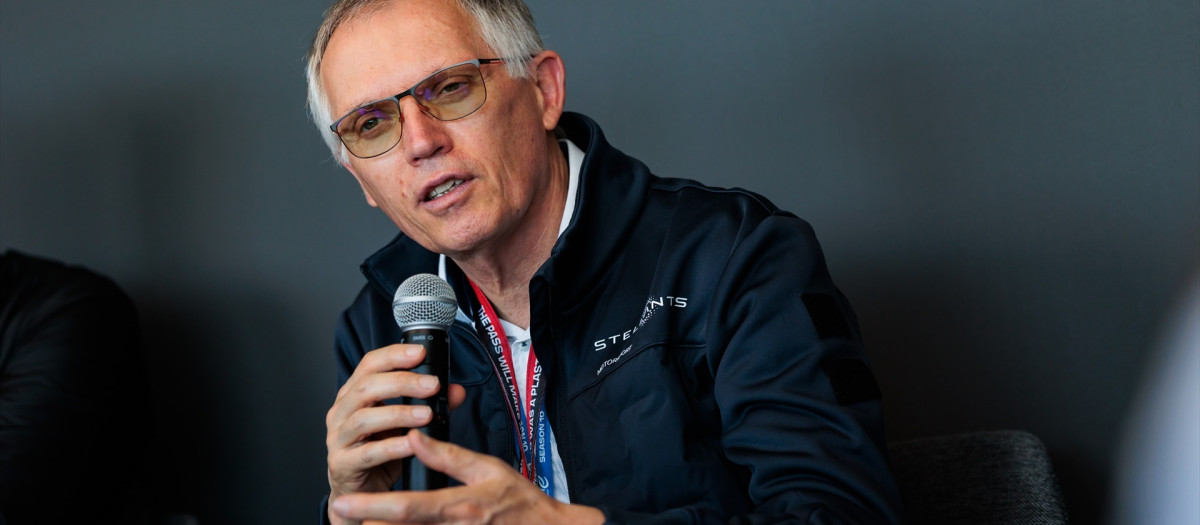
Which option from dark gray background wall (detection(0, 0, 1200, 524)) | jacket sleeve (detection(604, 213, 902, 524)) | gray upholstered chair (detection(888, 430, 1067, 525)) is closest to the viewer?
jacket sleeve (detection(604, 213, 902, 524))

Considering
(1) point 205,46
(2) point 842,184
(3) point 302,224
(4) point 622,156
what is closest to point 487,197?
(4) point 622,156

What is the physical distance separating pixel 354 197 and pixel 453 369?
127 cm

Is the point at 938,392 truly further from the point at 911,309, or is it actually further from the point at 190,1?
the point at 190,1

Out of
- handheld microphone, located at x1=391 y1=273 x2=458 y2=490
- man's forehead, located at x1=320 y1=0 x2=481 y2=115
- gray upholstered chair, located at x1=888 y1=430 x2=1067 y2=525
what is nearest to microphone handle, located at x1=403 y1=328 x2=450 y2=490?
handheld microphone, located at x1=391 y1=273 x2=458 y2=490

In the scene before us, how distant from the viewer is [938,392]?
7.71 feet

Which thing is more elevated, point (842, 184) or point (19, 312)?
point (842, 184)

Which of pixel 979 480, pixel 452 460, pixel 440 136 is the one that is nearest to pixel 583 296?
pixel 440 136

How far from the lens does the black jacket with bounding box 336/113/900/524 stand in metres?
1.37

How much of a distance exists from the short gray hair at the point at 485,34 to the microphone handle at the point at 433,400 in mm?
708

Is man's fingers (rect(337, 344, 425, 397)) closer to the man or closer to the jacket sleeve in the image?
the man

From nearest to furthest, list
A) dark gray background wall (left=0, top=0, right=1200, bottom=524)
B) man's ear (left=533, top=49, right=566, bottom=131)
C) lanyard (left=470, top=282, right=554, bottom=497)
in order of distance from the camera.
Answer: lanyard (left=470, top=282, right=554, bottom=497) → man's ear (left=533, top=49, right=566, bottom=131) → dark gray background wall (left=0, top=0, right=1200, bottom=524)

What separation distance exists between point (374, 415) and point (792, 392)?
57cm

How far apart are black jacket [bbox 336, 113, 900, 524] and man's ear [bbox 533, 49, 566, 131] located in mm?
80

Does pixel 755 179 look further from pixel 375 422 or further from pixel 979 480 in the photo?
pixel 375 422
